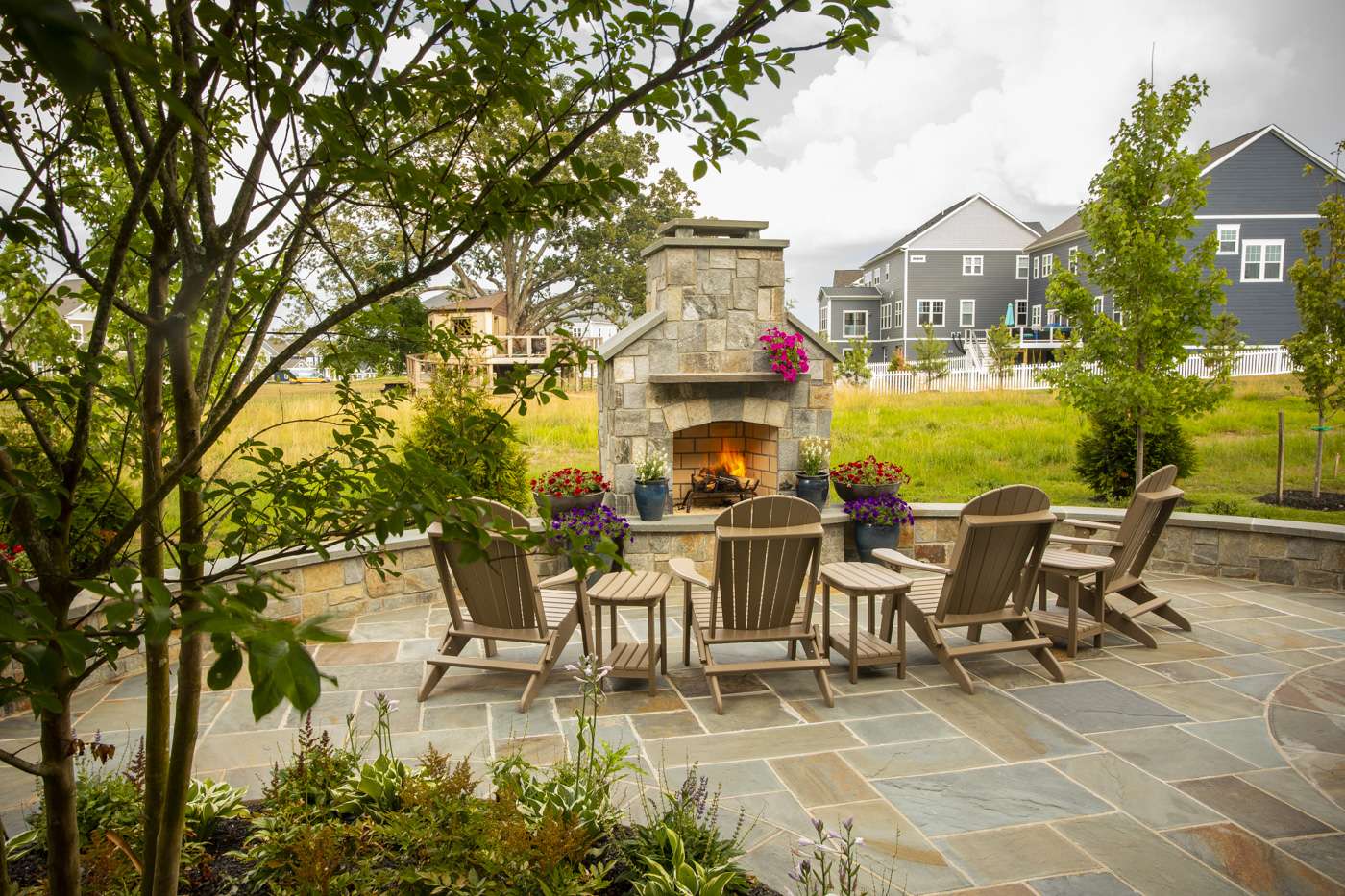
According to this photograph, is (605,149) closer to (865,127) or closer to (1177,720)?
(865,127)

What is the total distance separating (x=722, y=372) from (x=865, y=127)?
15.9 meters

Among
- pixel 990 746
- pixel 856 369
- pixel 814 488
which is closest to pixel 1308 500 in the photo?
pixel 814 488

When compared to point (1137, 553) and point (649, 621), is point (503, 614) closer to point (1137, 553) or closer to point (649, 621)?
point (649, 621)

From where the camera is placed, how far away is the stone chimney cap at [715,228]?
6977 millimetres

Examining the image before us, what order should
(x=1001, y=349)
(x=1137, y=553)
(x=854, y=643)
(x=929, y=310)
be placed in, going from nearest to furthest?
(x=854, y=643)
(x=1137, y=553)
(x=1001, y=349)
(x=929, y=310)

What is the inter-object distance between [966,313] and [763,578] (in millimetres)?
29179

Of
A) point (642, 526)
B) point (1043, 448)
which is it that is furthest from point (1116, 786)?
point (1043, 448)

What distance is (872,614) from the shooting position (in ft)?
15.9

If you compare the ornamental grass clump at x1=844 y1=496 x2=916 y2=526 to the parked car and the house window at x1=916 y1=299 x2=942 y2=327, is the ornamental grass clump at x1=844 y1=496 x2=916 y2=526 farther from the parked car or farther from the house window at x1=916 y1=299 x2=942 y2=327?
the house window at x1=916 y1=299 x2=942 y2=327

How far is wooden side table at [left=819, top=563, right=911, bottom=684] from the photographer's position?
14.2 feet

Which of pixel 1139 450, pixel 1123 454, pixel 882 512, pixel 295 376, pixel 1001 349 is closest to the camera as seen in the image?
pixel 295 376

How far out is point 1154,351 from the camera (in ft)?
24.4

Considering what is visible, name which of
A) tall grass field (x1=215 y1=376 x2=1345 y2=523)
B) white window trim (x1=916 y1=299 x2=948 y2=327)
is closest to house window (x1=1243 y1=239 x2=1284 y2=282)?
tall grass field (x1=215 y1=376 x2=1345 y2=523)

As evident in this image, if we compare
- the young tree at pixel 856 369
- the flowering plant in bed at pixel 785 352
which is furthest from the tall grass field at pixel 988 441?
the young tree at pixel 856 369
